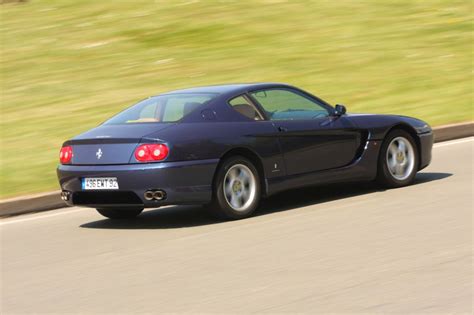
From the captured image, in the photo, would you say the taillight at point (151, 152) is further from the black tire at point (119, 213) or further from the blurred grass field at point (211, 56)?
the blurred grass field at point (211, 56)

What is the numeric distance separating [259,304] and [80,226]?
13.7 ft

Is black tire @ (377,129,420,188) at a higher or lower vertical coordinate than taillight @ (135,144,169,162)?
lower

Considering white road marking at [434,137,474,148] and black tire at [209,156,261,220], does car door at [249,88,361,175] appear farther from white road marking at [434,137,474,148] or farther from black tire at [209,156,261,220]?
white road marking at [434,137,474,148]

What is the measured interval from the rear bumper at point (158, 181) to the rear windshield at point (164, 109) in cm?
60

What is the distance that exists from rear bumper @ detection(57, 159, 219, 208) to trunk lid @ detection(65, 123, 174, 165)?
75 millimetres

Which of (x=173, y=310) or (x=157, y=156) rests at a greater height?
(x=157, y=156)

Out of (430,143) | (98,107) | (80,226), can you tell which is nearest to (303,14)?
(98,107)

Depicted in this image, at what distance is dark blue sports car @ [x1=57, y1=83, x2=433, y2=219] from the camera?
923 centimetres

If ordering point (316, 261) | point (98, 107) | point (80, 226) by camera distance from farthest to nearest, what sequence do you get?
1. point (98, 107)
2. point (80, 226)
3. point (316, 261)

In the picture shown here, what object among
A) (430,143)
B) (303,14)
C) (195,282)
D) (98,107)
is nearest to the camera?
(195,282)

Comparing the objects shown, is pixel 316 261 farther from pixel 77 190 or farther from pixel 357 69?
pixel 357 69

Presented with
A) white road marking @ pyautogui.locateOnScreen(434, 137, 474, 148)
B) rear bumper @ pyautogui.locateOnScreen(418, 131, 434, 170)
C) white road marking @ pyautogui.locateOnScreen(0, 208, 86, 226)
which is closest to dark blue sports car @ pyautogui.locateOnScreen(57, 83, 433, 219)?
rear bumper @ pyautogui.locateOnScreen(418, 131, 434, 170)

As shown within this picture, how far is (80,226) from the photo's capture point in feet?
33.0

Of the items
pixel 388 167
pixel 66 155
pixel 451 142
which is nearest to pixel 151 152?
pixel 66 155
